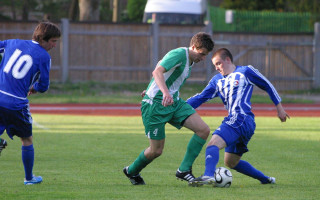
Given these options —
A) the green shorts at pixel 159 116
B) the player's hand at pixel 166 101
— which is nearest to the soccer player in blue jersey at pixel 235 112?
the green shorts at pixel 159 116

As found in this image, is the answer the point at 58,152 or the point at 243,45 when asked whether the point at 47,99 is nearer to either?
the point at 243,45

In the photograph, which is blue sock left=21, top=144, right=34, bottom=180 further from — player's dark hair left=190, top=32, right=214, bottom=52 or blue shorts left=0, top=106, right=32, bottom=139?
player's dark hair left=190, top=32, right=214, bottom=52

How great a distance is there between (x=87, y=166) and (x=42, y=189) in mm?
1966

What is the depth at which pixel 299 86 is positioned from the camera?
25.9m

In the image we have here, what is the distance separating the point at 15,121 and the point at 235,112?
7.75 feet

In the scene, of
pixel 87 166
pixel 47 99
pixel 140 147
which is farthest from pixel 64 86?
pixel 87 166

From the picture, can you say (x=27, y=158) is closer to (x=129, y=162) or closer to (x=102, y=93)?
(x=129, y=162)

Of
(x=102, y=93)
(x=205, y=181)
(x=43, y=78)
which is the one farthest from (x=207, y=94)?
(x=102, y=93)

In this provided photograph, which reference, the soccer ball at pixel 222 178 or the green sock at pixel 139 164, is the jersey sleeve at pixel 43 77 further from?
the soccer ball at pixel 222 178

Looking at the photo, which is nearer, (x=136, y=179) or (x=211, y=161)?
(x=211, y=161)

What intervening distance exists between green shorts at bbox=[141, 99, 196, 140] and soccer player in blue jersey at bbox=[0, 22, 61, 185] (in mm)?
1149

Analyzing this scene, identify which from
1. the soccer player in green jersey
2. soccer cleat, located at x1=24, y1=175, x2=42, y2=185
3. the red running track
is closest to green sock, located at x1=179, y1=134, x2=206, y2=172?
the soccer player in green jersey

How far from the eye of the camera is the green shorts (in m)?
7.30

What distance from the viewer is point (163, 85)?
6.96 m
